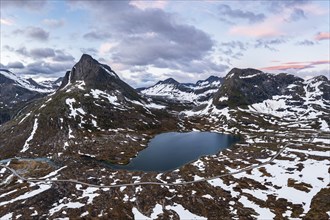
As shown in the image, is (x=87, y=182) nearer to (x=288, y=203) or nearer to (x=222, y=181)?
(x=222, y=181)

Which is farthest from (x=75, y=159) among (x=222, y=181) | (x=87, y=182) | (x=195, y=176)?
(x=222, y=181)

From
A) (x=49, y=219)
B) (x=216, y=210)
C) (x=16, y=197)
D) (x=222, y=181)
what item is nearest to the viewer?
(x=49, y=219)

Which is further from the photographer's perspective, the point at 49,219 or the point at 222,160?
the point at 222,160

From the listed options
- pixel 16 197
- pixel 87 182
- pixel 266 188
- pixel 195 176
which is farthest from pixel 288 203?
pixel 16 197

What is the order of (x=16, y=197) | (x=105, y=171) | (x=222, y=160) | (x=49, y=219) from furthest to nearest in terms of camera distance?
(x=222, y=160)
(x=105, y=171)
(x=16, y=197)
(x=49, y=219)

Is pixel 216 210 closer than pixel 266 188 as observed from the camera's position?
Yes

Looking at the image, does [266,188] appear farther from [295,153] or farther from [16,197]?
[16,197]
